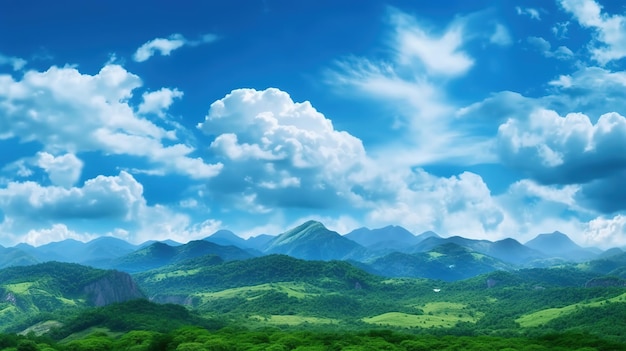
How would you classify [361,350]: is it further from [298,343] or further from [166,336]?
[166,336]

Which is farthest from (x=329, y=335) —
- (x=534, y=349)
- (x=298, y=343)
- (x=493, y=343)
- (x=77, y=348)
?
(x=77, y=348)

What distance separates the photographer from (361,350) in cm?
14850

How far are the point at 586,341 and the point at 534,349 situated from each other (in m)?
26.3

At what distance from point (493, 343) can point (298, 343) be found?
5765 centimetres

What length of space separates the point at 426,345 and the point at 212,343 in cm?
5995

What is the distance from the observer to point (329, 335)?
188 m

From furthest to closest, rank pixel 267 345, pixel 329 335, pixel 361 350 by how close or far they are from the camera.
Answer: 1. pixel 329 335
2. pixel 267 345
3. pixel 361 350

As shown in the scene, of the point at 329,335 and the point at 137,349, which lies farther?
the point at 329,335

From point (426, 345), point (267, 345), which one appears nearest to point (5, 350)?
point (267, 345)

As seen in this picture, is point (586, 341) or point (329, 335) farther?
point (329, 335)

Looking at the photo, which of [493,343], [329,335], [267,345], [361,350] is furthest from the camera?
[329,335]

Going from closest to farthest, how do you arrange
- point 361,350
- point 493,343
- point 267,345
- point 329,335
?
point 361,350, point 267,345, point 493,343, point 329,335

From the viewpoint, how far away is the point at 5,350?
15462 centimetres

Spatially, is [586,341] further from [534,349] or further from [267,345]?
[267,345]
